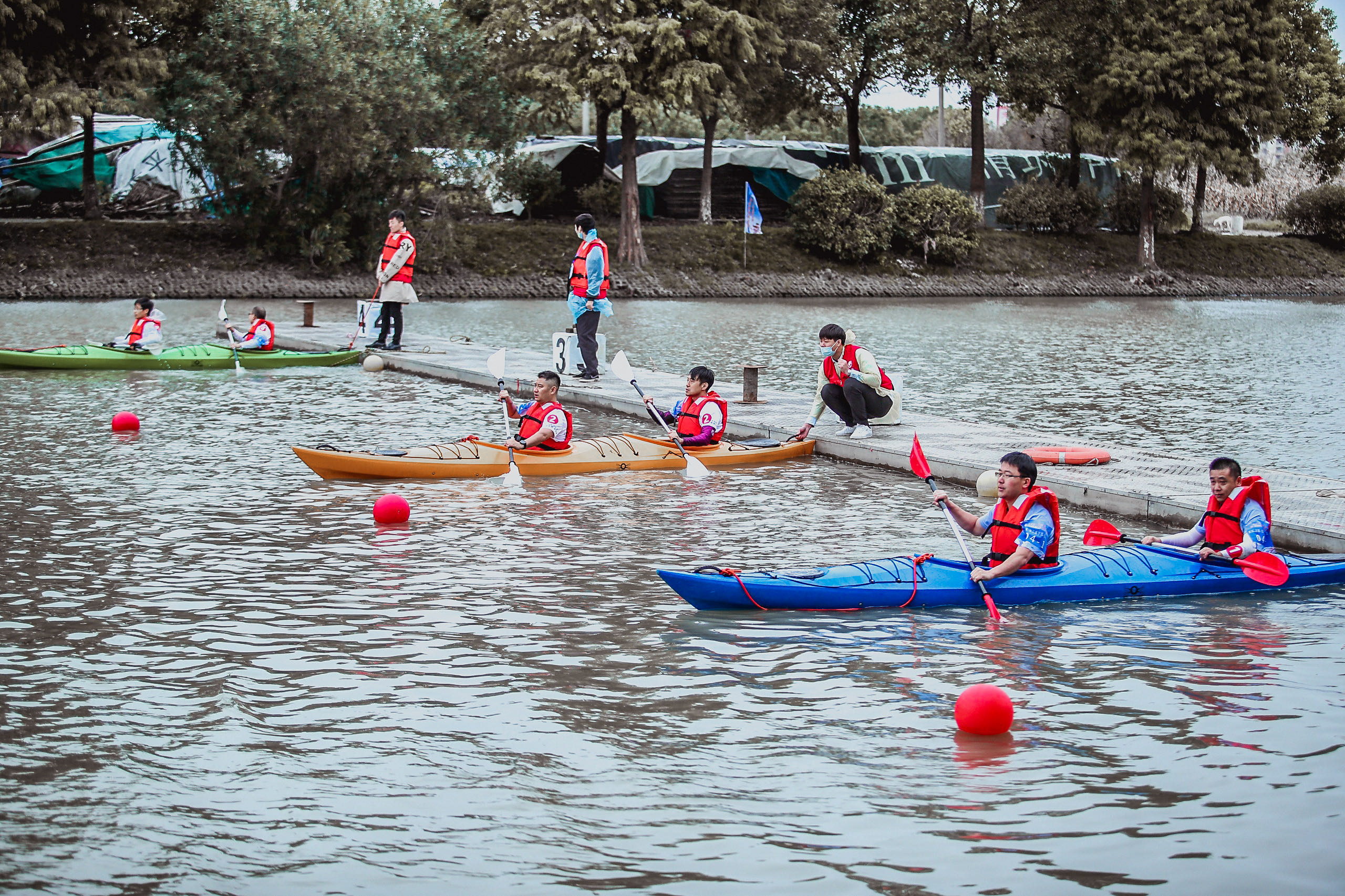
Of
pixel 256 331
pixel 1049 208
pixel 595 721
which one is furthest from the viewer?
pixel 1049 208

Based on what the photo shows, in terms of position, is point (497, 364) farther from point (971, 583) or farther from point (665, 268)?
point (665, 268)

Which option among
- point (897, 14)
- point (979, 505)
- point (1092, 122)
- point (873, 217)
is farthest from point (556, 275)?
point (979, 505)

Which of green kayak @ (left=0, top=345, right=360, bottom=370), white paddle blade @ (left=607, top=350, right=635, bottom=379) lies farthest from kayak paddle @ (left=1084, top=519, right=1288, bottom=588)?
green kayak @ (left=0, top=345, right=360, bottom=370)

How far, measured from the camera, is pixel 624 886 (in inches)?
171

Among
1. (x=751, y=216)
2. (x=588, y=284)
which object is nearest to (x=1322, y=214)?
(x=751, y=216)

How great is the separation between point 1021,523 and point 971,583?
484mm

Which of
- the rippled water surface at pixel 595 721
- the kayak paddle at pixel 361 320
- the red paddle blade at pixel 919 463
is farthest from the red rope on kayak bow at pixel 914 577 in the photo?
the kayak paddle at pixel 361 320

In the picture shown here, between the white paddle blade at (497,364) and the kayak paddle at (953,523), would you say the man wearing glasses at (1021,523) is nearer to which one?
the kayak paddle at (953,523)

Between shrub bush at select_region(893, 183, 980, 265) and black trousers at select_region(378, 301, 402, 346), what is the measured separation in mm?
23026

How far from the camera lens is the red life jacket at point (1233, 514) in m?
7.98

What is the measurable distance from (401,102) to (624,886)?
29.3 meters

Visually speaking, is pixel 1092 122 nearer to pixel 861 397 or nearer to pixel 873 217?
pixel 873 217

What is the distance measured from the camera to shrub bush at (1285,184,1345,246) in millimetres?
48719

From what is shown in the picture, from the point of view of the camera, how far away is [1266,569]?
7.75m
